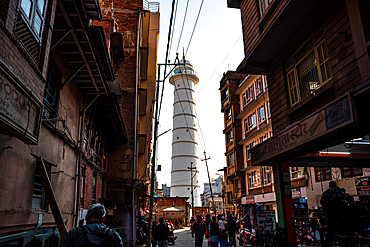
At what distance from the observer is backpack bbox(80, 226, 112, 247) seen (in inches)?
123

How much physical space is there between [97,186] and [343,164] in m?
10.9

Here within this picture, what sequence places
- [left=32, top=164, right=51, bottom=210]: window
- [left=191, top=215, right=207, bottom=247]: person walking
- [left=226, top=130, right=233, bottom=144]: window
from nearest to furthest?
[left=32, top=164, right=51, bottom=210]: window, [left=191, top=215, right=207, bottom=247]: person walking, [left=226, top=130, right=233, bottom=144]: window

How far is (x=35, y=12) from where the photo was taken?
5.14 metres

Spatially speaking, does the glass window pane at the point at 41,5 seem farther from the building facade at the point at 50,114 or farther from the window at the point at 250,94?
the window at the point at 250,94

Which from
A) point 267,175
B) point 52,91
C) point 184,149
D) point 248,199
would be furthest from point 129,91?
point 184,149

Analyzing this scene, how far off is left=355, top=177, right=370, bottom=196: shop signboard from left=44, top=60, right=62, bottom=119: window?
49.9 ft

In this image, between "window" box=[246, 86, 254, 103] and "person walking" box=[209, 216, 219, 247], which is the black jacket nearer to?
"person walking" box=[209, 216, 219, 247]

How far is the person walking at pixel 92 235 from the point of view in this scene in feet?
10.3

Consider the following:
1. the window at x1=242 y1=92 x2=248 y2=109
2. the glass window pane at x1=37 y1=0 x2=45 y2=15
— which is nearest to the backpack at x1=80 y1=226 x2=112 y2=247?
the glass window pane at x1=37 y1=0 x2=45 y2=15

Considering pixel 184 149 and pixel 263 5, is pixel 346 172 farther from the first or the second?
pixel 184 149

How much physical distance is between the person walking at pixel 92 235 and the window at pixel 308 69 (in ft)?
23.6

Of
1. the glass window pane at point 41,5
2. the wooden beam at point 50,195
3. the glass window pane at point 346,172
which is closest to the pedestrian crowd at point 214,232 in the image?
the wooden beam at point 50,195

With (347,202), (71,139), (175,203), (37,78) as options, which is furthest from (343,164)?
(175,203)

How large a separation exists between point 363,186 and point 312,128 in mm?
10533
